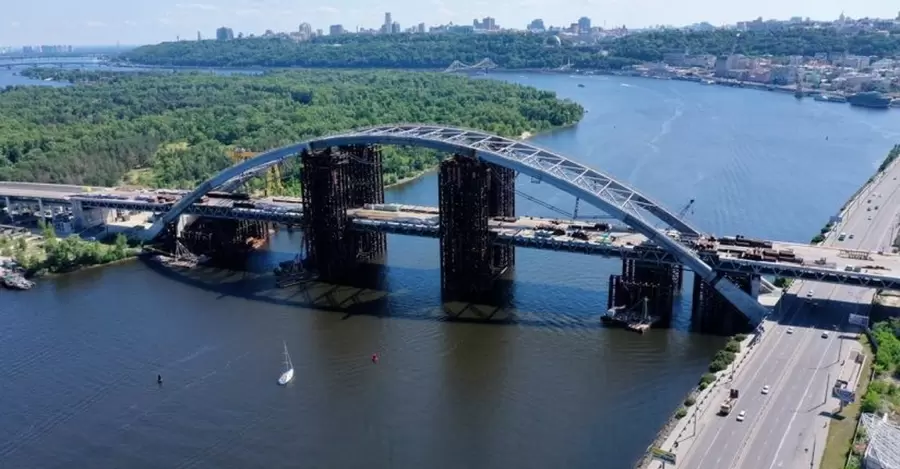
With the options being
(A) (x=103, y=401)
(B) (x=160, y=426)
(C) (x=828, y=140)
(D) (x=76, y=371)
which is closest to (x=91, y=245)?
(D) (x=76, y=371)

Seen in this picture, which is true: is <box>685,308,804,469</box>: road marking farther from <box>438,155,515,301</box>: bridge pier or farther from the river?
<box>438,155,515,301</box>: bridge pier

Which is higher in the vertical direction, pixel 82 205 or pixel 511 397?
pixel 82 205

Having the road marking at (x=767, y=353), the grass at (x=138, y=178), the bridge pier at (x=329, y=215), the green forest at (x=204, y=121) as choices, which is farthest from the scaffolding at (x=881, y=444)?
the grass at (x=138, y=178)

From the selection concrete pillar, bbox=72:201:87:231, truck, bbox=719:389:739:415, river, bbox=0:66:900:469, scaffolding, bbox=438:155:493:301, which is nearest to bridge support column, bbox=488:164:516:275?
river, bbox=0:66:900:469

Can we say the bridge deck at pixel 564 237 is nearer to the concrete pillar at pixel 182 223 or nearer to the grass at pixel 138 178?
the concrete pillar at pixel 182 223

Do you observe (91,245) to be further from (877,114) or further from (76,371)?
(877,114)

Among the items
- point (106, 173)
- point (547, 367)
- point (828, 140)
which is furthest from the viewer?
point (828, 140)
